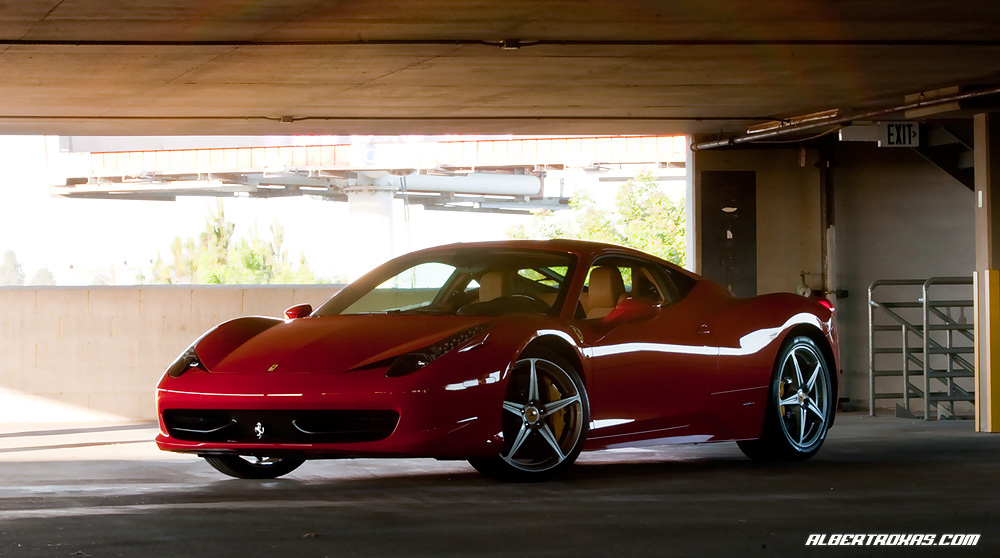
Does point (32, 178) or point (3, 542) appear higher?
point (32, 178)

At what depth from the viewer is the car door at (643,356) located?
657 centimetres

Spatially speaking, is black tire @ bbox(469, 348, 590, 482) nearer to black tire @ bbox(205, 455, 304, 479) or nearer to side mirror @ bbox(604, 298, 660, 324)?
side mirror @ bbox(604, 298, 660, 324)

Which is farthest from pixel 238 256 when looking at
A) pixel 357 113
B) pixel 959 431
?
pixel 959 431

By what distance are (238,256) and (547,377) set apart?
59229mm

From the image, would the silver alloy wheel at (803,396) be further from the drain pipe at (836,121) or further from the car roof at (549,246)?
the drain pipe at (836,121)

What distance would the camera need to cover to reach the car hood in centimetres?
591

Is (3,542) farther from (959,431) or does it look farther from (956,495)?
(959,431)

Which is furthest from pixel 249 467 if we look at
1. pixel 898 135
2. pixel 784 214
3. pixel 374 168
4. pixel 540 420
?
pixel 374 168

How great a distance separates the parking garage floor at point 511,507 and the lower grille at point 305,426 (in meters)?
0.26

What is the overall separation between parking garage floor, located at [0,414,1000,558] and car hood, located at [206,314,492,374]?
23.0 inches

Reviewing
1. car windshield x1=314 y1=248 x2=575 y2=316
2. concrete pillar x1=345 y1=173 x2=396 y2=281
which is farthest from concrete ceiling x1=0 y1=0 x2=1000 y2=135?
concrete pillar x1=345 y1=173 x2=396 y2=281

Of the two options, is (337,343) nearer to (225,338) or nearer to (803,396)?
(225,338)

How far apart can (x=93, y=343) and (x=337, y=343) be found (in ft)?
25.4

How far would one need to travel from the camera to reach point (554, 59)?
9.87 meters
